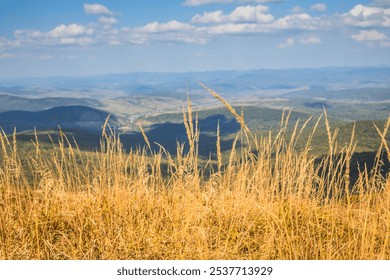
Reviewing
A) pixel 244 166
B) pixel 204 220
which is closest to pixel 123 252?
pixel 204 220

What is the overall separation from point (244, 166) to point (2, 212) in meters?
2.77

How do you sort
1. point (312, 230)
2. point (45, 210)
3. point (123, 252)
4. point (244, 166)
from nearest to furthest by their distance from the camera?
point (123, 252) → point (312, 230) → point (45, 210) → point (244, 166)

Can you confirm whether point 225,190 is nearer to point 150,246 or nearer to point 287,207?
point 287,207

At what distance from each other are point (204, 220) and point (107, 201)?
3.65 ft

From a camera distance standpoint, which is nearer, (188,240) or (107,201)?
(188,240)

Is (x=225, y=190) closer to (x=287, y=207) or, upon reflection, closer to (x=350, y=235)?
(x=287, y=207)

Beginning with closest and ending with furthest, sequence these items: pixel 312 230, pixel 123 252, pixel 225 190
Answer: pixel 123 252 < pixel 312 230 < pixel 225 190

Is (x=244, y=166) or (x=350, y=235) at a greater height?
(x=244, y=166)

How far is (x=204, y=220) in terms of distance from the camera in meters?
4.17

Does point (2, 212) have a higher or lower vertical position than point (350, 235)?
higher
